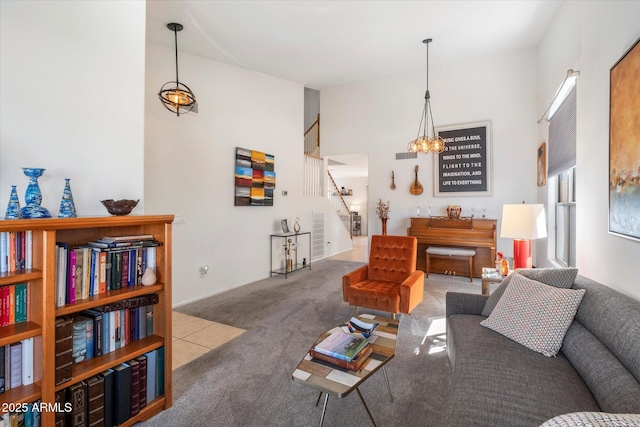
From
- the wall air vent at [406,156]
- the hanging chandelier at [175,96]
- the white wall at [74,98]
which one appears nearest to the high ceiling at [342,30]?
the hanging chandelier at [175,96]

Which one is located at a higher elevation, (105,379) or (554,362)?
(554,362)

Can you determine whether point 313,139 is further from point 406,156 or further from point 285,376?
point 285,376

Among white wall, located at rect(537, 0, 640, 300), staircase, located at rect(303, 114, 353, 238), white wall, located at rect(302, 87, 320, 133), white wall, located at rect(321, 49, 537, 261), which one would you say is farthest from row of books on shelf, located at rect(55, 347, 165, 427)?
white wall, located at rect(302, 87, 320, 133)

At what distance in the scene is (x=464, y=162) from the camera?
5.65 meters

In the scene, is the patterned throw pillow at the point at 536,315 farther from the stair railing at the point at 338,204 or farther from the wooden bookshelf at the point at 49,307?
the stair railing at the point at 338,204

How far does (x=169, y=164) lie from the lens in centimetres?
387

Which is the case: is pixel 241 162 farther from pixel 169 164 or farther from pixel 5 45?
pixel 5 45

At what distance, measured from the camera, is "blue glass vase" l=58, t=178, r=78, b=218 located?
1.61m

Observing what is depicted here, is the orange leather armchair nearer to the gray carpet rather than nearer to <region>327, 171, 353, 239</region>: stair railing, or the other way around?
the gray carpet

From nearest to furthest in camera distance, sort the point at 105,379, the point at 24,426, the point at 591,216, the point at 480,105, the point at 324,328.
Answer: the point at 24,426 → the point at 105,379 → the point at 591,216 → the point at 324,328 → the point at 480,105

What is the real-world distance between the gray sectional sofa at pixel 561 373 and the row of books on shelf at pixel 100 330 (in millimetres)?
1769

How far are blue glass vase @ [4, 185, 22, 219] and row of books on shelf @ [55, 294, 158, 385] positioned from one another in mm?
541

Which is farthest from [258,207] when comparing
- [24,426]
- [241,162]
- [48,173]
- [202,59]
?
[24,426]

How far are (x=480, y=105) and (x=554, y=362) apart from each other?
502 cm
